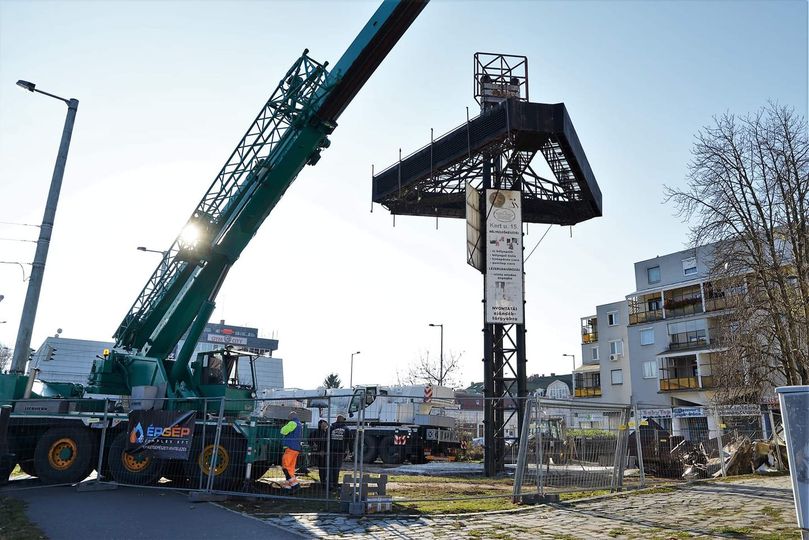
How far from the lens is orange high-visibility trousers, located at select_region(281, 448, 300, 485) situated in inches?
485

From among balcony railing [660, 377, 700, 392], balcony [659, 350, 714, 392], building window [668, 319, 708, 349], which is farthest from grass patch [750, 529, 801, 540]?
Answer: building window [668, 319, 708, 349]

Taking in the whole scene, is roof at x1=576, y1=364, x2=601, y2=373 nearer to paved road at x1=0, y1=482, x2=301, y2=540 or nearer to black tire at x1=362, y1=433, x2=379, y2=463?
black tire at x1=362, y1=433, x2=379, y2=463

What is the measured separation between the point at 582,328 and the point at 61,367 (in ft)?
161

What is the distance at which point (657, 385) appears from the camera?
47.4 m

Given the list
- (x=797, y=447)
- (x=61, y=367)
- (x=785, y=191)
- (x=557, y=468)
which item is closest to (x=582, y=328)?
(x=785, y=191)

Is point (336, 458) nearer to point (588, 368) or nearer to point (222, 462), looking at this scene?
point (222, 462)

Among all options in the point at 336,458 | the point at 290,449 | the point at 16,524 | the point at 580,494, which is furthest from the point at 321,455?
the point at 16,524

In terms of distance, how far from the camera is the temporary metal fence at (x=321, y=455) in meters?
10.8

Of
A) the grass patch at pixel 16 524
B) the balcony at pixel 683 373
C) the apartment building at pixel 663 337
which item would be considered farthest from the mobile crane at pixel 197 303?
the balcony at pixel 683 373

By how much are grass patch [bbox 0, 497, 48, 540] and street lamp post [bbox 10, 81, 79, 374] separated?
12.4ft

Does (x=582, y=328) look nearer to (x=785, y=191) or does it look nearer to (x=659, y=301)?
(x=659, y=301)

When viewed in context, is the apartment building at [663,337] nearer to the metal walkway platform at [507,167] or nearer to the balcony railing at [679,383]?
the balcony railing at [679,383]

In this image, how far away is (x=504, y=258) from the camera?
60.6ft

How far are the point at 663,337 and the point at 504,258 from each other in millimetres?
34300
